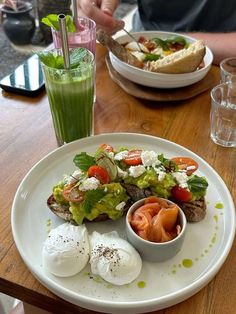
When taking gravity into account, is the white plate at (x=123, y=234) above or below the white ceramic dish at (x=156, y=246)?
below

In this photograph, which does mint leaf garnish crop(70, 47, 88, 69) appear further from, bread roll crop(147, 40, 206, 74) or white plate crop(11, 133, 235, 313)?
bread roll crop(147, 40, 206, 74)

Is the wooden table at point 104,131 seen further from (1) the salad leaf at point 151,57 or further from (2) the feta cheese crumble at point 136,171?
(2) the feta cheese crumble at point 136,171

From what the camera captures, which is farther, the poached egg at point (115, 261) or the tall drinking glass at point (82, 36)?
the tall drinking glass at point (82, 36)

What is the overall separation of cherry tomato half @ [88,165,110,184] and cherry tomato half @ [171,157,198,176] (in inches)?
7.1

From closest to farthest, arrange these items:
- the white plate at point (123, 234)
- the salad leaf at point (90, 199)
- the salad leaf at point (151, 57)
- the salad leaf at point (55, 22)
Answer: the white plate at point (123, 234)
the salad leaf at point (90, 199)
the salad leaf at point (55, 22)
the salad leaf at point (151, 57)

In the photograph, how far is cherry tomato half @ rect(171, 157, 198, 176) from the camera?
92 cm

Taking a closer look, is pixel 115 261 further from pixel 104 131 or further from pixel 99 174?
pixel 104 131

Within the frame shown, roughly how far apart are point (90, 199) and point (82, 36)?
0.58 m

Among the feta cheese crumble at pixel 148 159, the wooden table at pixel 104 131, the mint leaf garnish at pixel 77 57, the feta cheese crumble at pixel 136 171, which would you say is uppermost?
the mint leaf garnish at pixel 77 57

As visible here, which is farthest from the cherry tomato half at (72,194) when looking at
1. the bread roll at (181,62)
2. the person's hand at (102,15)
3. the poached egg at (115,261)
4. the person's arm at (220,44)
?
the person's arm at (220,44)

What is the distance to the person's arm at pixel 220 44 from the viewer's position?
1.51 meters

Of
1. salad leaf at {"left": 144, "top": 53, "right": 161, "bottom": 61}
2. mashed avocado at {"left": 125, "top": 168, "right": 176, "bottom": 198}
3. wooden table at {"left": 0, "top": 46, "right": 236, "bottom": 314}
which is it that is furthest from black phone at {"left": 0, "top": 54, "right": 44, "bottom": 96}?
mashed avocado at {"left": 125, "top": 168, "right": 176, "bottom": 198}

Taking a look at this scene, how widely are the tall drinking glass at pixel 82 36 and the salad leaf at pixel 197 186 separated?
56 centimetres

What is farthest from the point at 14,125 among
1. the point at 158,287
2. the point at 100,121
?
the point at 158,287
